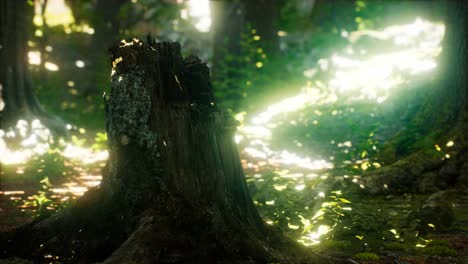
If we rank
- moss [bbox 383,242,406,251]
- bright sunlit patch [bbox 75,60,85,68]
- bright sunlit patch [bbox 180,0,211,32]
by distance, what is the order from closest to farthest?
1. moss [bbox 383,242,406,251]
2. bright sunlit patch [bbox 75,60,85,68]
3. bright sunlit patch [bbox 180,0,211,32]

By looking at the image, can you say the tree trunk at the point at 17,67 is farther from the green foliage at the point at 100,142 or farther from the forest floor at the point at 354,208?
the forest floor at the point at 354,208

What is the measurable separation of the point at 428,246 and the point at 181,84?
3150mm

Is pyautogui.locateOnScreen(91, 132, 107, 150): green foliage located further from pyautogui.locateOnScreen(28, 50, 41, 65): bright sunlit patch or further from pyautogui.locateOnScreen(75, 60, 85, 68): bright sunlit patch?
pyautogui.locateOnScreen(28, 50, 41, 65): bright sunlit patch

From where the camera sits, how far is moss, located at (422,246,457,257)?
500cm

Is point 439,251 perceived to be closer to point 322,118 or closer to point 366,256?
point 366,256

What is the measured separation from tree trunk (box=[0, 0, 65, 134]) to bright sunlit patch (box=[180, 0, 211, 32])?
946cm

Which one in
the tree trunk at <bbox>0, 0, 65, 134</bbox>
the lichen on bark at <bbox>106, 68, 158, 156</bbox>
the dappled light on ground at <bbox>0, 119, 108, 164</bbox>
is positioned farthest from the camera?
the tree trunk at <bbox>0, 0, 65, 134</bbox>

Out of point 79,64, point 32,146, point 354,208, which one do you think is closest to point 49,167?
point 32,146

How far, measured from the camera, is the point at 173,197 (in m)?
4.32

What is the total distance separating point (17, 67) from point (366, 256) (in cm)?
1108

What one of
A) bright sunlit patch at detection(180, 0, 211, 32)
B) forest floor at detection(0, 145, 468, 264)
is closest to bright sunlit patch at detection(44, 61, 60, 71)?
bright sunlit patch at detection(180, 0, 211, 32)

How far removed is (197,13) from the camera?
74.2ft

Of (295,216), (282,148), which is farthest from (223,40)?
(295,216)

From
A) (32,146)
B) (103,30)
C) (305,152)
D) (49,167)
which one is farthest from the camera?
(103,30)
